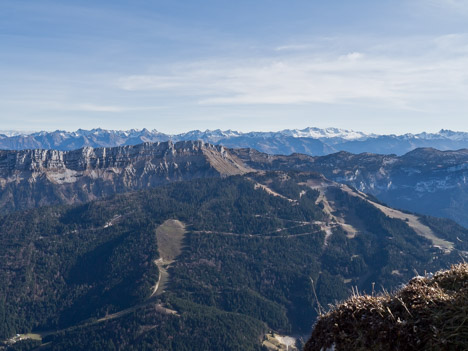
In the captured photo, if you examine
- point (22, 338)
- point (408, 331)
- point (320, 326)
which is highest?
point (408, 331)

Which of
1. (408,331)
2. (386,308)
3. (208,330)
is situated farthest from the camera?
(208,330)

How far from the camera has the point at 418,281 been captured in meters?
12.3

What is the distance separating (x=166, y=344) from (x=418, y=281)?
570 ft

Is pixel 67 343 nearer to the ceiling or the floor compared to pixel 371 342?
nearer to the floor

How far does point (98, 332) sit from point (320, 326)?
203321 millimetres

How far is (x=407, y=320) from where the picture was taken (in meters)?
10.0

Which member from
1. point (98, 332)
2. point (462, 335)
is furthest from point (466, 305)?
point (98, 332)

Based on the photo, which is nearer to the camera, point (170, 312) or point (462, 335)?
point (462, 335)

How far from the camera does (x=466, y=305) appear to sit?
9328 mm

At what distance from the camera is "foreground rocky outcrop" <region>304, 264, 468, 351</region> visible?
912 centimetres

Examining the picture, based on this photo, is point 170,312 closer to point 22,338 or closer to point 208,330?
point 208,330

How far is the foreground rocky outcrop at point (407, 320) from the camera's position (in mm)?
9117

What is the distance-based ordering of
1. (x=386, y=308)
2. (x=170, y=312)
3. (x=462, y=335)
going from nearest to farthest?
(x=462, y=335) < (x=386, y=308) < (x=170, y=312)

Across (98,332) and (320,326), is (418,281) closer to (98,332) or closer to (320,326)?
(320,326)
